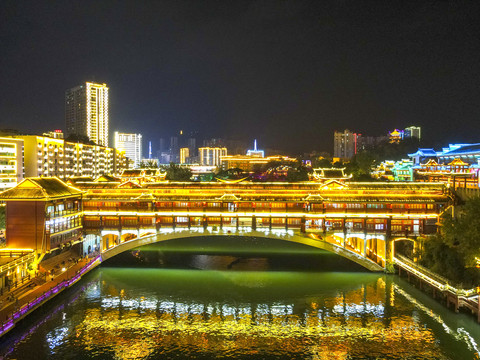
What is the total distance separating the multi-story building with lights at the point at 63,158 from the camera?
6900cm

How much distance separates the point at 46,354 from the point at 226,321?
9.89m

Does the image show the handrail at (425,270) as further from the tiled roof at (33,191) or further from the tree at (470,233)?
the tiled roof at (33,191)

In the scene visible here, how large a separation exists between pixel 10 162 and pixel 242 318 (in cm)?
5182

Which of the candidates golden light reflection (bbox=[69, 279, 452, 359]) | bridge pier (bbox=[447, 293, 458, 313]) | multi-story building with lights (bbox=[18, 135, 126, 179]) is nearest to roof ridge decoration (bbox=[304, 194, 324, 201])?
golden light reflection (bbox=[69, 279, 452, 359])

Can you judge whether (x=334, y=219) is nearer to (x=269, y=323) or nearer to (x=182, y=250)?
(x=269, y=323)

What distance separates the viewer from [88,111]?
14075 cm

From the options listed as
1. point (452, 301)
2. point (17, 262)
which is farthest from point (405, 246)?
point (17, 262)

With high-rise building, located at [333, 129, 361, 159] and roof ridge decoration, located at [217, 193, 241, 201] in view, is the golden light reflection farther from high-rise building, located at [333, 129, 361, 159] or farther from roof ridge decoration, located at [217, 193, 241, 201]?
high-rise building, located at [333, 129, 361, 159]

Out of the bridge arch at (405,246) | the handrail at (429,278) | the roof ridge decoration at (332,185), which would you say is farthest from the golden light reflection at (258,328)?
the roof ridge decoration at (332,185)

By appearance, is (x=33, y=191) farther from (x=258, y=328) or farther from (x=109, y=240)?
(x=258, y=328)

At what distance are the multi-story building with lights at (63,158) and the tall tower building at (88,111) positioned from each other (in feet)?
115

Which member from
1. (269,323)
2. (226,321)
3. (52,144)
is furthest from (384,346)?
(52,144)

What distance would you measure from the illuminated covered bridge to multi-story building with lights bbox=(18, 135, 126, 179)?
31.0 m

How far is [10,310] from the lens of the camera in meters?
22.7
